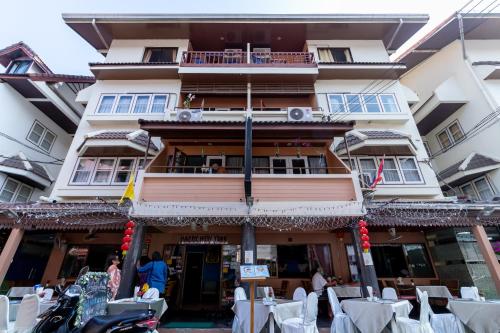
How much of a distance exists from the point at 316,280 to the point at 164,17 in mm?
15085

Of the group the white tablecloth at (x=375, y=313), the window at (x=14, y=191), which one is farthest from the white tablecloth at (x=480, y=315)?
the window at (x=14, y=191)

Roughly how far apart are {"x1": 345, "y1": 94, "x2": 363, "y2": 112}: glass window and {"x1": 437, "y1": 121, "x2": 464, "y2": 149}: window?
230 inches

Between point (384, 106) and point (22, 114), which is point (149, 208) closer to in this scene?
point (22, 114)

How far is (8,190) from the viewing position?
36.7ft

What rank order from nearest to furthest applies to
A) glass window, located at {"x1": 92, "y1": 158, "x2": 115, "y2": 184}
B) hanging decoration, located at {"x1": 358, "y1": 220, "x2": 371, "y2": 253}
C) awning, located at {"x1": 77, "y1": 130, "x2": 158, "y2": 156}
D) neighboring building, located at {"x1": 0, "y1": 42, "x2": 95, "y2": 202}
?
hanging decoration, located at {"x1": 358, "y1": 220, "x2": 371, "y2": 253} → awning, located at {"x1": 77, "y1": 130, "x2": 158, "y2": 156} → glass window, located at {"x1": 92, "y1": 158, "x2": 115, "y2": 184} → neighboring building, located at {"x1": 0, "y1": 42, "x2": 95, "y2": 202}

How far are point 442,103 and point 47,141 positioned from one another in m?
22.0

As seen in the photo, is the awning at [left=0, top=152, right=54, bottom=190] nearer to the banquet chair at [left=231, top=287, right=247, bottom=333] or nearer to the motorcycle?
the motorcycle

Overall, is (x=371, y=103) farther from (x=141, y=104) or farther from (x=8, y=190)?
(x=8, y=190)

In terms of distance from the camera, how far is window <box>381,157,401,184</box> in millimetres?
10320

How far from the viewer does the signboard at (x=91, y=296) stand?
3732 millimetres

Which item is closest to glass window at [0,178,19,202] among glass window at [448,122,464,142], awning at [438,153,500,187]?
awning at [438,153,500,187]

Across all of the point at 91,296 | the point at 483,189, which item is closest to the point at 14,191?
the point at 91,296

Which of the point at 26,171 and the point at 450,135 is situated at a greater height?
the point at 450,135

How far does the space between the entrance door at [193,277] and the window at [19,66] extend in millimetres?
13746
